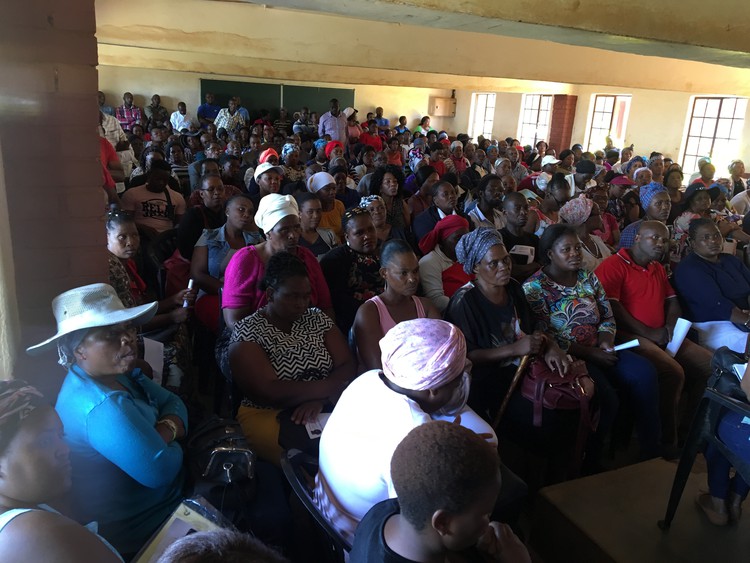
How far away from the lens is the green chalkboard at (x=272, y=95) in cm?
1542

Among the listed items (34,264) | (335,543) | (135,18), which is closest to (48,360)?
(34,264)

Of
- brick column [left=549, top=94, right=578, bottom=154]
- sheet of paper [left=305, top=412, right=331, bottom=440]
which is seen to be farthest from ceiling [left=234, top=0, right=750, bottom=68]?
brick column [left=549, top=94, right=578, bottom=154]

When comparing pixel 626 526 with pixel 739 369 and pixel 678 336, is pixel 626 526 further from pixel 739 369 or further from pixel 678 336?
pixel 678 336

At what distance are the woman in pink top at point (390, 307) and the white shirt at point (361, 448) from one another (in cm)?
91

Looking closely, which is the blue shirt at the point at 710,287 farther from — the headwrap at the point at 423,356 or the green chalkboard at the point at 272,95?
the green chalkboard at the point at 272,95

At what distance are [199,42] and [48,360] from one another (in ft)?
14.8

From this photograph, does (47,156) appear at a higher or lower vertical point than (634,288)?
higher

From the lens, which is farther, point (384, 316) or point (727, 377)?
point (384, 316)

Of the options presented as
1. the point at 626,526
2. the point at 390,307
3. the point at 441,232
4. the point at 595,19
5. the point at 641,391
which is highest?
the point at 595,19

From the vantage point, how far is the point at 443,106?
65.6 ft

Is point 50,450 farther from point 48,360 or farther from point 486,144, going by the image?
point 486,144

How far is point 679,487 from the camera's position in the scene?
2.36 metres

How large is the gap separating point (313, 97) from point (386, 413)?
655 inches

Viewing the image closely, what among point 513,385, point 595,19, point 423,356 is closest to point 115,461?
point 423,356
